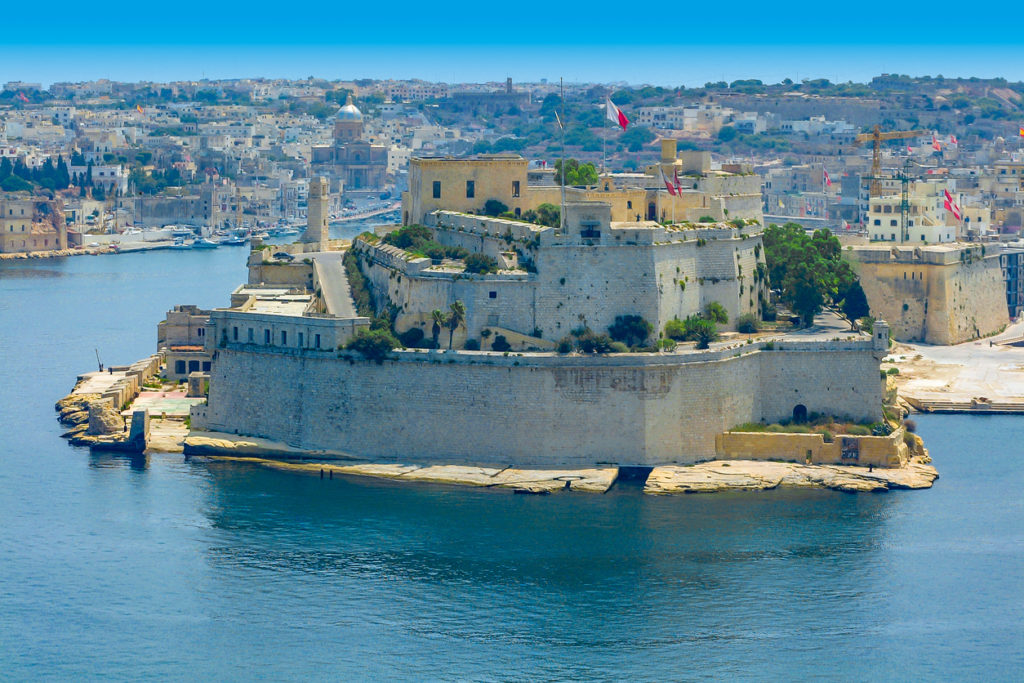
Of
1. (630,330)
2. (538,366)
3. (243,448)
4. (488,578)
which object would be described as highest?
(630,330)

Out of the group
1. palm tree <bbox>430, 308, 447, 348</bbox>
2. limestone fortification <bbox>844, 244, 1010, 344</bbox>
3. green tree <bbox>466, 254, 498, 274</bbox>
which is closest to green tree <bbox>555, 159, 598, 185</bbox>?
green tree <bbox>466, 254, 498, 274</bbox>

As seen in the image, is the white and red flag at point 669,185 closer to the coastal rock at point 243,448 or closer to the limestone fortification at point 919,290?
the coastal rock at point 243,448

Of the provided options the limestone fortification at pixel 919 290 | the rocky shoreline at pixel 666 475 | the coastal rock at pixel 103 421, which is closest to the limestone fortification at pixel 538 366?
the rocky shoreline at pixel 666 475

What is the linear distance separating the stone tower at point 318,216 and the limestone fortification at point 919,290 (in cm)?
2061

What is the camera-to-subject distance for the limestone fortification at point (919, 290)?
275 ft

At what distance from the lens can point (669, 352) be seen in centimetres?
6103

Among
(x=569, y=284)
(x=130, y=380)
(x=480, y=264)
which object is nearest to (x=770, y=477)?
(x=569, y=284)

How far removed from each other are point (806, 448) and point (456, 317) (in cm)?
1078

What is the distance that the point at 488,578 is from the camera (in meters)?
51.8

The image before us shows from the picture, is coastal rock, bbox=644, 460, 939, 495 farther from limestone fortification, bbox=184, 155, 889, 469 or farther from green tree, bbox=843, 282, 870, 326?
green tree, bbox=843, 282, 870, 326

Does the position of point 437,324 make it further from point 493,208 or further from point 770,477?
point 770,477

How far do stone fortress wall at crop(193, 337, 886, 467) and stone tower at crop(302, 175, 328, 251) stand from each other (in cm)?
1917

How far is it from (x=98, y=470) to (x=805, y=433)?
20375 mm

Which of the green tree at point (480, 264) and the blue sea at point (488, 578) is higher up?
the green tree at point (480, 264)
